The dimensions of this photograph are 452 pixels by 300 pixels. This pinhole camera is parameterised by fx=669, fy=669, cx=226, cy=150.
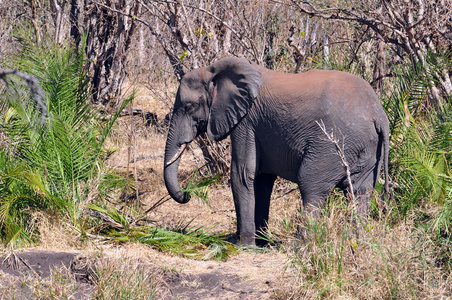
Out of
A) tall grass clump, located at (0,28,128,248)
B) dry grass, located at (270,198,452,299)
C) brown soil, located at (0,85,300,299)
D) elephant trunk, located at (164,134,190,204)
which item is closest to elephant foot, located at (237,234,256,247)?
brown soil, located at (0,85,300,299)

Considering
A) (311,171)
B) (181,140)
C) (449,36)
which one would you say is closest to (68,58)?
(181,140)

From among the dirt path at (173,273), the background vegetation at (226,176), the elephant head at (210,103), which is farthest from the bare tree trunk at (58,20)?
the dirt path at (173,273)

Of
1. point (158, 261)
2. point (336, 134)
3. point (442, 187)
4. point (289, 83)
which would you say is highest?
point (289, 83)

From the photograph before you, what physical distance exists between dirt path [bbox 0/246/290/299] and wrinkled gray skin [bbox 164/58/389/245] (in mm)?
800

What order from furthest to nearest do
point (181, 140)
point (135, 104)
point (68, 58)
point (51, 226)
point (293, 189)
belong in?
point (135, 104)
point (293, 189)
point (68, 58)
point (181, 140)
point (51, 226)

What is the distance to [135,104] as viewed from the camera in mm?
14461

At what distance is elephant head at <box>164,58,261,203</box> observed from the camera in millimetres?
7172

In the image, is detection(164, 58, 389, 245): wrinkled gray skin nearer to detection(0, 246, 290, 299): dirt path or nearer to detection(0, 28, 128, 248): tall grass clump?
detection(0, 246, 290, 299): dirt path

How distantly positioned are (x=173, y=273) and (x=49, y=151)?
2.13 m

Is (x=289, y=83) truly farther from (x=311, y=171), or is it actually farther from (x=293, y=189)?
(x=293, y=189)

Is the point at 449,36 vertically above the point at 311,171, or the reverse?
the point at 449,36

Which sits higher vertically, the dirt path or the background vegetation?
the background vegetation

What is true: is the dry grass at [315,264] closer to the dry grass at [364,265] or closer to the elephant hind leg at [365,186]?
the dry grass at [364,265]

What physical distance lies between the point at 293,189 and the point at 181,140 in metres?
2.04
